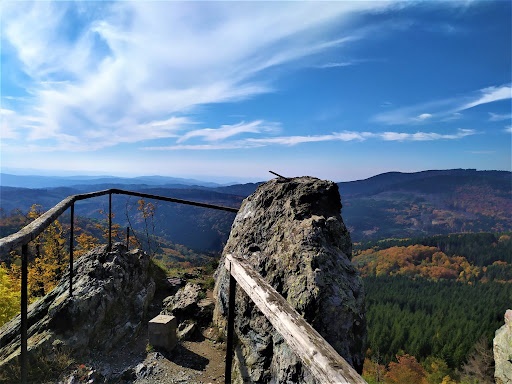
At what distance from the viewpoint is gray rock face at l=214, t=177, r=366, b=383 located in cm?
416

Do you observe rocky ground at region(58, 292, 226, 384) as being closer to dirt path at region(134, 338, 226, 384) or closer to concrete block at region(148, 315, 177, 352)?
dirt path at region(134, 338, 226, 384)

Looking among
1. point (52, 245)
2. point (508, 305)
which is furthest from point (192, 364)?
point (508, 305)

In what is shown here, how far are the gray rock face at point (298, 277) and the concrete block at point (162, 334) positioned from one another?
932mm

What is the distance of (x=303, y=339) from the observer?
230 centimetres

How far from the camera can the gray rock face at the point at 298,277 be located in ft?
13.6

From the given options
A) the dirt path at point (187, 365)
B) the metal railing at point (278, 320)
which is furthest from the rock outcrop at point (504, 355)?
the metal railing at point (278, 320)

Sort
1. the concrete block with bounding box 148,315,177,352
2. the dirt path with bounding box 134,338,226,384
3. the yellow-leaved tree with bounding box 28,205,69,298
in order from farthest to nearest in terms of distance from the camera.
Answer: the yellow-leaved tree with bounding box 28,205,69,298 → the concrete block with bounding box 148,315,177,352 → the dirt path with bounding box 134,338,226,384

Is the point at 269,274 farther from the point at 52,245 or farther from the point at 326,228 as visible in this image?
the point at 52,245

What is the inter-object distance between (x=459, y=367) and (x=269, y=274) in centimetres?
10164

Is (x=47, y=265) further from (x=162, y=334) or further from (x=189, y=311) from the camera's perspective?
(x=162, y=334)

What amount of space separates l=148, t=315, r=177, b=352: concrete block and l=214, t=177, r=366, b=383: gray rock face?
0.93 m

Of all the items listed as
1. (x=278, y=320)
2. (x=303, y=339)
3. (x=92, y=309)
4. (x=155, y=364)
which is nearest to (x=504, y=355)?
(x=155, y=364)

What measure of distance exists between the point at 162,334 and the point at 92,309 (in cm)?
152

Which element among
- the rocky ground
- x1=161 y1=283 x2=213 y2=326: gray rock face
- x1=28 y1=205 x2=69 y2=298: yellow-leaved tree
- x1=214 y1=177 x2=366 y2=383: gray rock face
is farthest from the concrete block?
x1=28 y1=205 x2=69 y2=298: yellow-leaved tree
